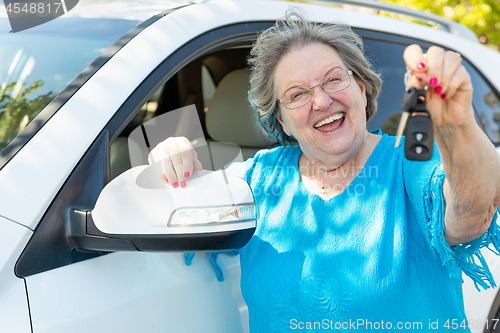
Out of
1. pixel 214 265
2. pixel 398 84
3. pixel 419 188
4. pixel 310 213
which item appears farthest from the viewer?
pixel 398 84

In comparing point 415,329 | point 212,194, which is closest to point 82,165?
point 212,194

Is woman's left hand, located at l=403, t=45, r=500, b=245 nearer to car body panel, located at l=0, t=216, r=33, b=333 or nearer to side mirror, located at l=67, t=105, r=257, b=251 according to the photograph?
side mirror, located at l=67, t=105, r=257, b=251

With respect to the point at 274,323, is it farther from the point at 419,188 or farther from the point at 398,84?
the point at 398,84

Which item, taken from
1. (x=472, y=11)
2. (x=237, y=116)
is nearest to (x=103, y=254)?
(x=237, y=116)

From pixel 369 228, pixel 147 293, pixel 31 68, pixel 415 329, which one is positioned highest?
pixel 31 68

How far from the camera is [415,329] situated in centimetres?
134

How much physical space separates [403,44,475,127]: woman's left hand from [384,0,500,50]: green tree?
8.47 m

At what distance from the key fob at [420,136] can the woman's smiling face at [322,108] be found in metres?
0.66

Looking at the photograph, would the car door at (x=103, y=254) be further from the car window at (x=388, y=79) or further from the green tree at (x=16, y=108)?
the car window at (x=388, y=79)

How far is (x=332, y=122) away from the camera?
1579 mm

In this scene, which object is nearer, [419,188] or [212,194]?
[212,194]

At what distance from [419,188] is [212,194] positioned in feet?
1.97

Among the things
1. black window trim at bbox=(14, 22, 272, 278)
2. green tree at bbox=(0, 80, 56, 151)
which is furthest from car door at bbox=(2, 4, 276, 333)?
green tree at bbox=(0, 80, 56, 151)

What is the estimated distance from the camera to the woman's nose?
154 centimetres
